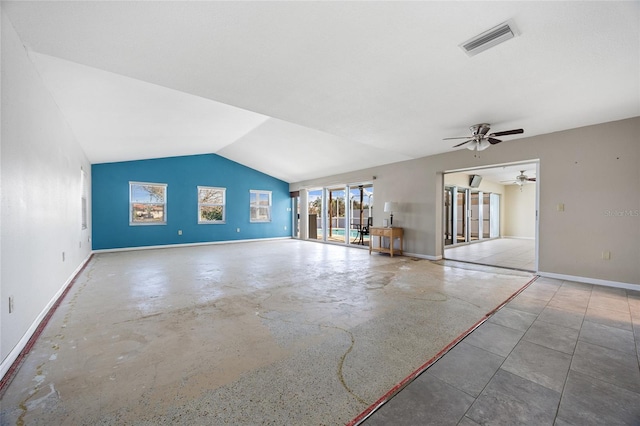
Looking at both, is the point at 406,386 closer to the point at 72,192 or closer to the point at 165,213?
the point at 72,192

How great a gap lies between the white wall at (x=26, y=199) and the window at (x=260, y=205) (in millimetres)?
6520

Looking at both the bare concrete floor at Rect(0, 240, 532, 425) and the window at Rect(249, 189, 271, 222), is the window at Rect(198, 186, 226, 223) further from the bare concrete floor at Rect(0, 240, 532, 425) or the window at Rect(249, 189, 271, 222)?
the bare concrete floor at Rect(0, 240, 532, 425)

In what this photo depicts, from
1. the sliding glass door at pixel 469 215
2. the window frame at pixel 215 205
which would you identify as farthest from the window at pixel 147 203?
the sliding glass door at pixel 469 215

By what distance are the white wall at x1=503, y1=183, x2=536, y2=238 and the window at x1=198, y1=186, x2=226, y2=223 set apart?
11228mm

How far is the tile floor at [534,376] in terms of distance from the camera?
1.42 meters

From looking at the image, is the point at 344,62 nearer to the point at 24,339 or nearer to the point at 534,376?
the point at 534,376

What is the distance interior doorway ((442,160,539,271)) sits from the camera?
6.94 metres

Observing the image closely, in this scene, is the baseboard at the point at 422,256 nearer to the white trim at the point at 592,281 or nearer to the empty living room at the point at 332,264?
the empty living room at the point at 332,264

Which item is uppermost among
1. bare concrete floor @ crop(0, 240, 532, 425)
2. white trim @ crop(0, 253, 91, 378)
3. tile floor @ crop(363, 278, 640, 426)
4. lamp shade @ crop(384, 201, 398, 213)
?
lamp shade @ crop(384, 201, 398, 213)

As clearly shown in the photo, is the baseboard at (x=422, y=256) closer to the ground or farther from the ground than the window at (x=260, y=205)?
closer to the ground

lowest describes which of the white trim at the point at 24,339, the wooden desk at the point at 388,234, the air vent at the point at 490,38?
the white trim at the point at 24,339

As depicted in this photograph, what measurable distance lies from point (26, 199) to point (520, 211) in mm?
13696

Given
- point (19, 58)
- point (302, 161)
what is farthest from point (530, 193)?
point (19, 58)

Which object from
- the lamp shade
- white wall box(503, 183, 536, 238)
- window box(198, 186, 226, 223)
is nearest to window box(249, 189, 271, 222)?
window box(198, 186, 226, 223)
